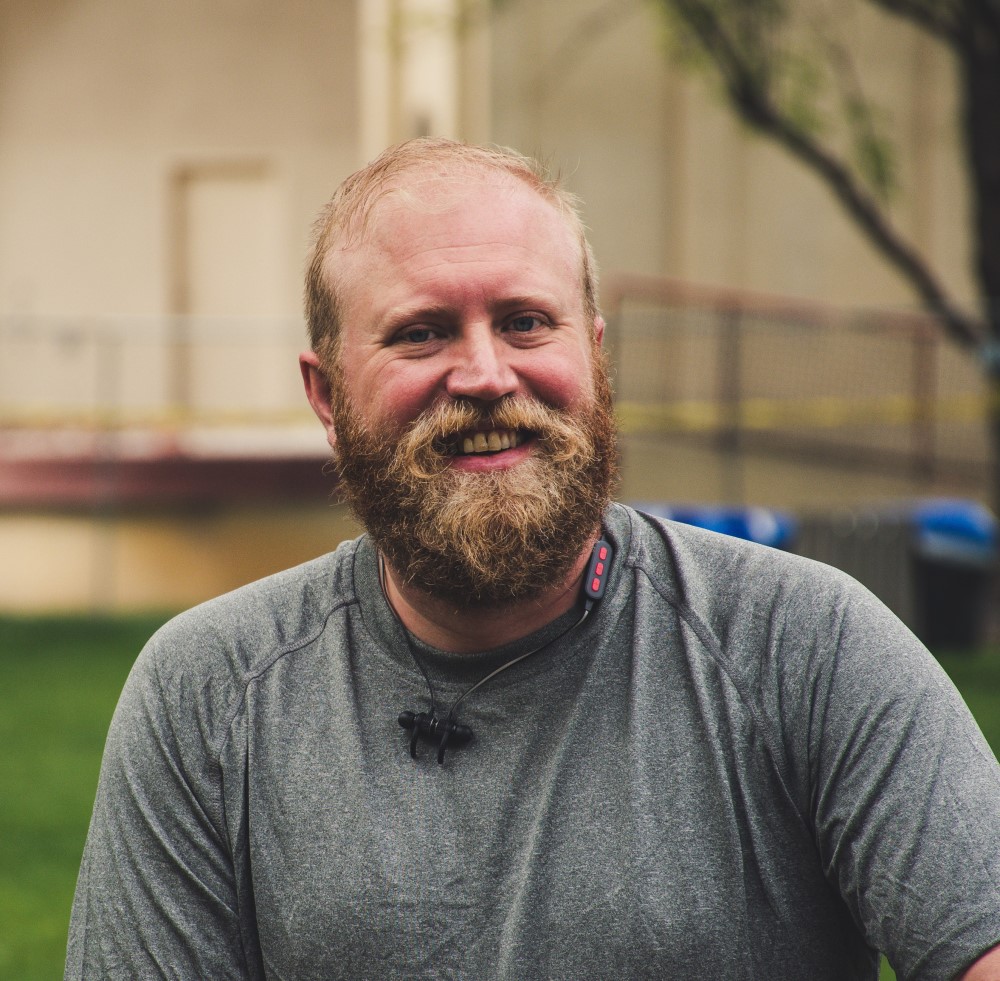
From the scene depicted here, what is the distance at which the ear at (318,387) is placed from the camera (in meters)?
2.43

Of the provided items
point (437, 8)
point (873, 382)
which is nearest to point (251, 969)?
point (873, 382)

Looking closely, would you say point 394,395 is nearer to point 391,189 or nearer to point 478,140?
point 391,189

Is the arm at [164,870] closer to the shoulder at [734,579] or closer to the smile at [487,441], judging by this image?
the smile at [487,441]

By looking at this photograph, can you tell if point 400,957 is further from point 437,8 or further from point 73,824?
point 437,8

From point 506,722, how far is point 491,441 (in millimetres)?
396

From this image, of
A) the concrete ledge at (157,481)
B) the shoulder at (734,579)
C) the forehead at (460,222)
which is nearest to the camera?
the shoulder at (734,579)

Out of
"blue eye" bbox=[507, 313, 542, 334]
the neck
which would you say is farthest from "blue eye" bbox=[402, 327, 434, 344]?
the neck

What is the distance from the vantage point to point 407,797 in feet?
6.74

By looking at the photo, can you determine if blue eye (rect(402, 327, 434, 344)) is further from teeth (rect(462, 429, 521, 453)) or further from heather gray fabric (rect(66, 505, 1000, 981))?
heather gray fabric (rect(66, 505, 1000, 981))

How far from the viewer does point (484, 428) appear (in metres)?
2.18

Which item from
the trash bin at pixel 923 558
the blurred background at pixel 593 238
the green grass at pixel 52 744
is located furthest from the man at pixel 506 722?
the trash bin at pixel 923 558

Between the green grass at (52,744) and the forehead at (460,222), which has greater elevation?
the forehead at (460,222)

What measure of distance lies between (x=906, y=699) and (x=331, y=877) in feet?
2.52

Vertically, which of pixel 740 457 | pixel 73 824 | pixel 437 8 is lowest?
pixel 73 824
